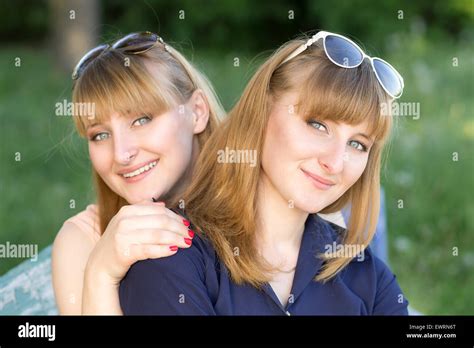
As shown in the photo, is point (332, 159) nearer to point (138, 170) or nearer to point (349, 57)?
point (349, 57)

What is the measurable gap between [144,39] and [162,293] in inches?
34.1

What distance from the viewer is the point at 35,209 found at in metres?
5.02

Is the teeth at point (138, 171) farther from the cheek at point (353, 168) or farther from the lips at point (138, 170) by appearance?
the cheek at point (353, 168)

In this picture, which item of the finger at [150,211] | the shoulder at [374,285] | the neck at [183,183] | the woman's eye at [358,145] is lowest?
the shoulder at [374,285]

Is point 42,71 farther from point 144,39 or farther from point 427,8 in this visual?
point 144,39

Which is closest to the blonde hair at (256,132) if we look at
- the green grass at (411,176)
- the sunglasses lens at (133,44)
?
the sunglasses lens at (133,44)

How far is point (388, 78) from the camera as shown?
202 cm

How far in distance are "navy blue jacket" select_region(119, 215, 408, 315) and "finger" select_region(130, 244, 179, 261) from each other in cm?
1

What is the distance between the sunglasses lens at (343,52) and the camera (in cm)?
196

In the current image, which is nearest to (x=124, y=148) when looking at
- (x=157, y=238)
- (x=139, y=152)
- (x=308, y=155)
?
(x=139, y=152)

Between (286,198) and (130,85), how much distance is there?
0.56 meters

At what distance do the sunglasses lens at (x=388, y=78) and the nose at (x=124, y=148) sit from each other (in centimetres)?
69

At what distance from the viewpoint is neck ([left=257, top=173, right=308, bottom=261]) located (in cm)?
204
